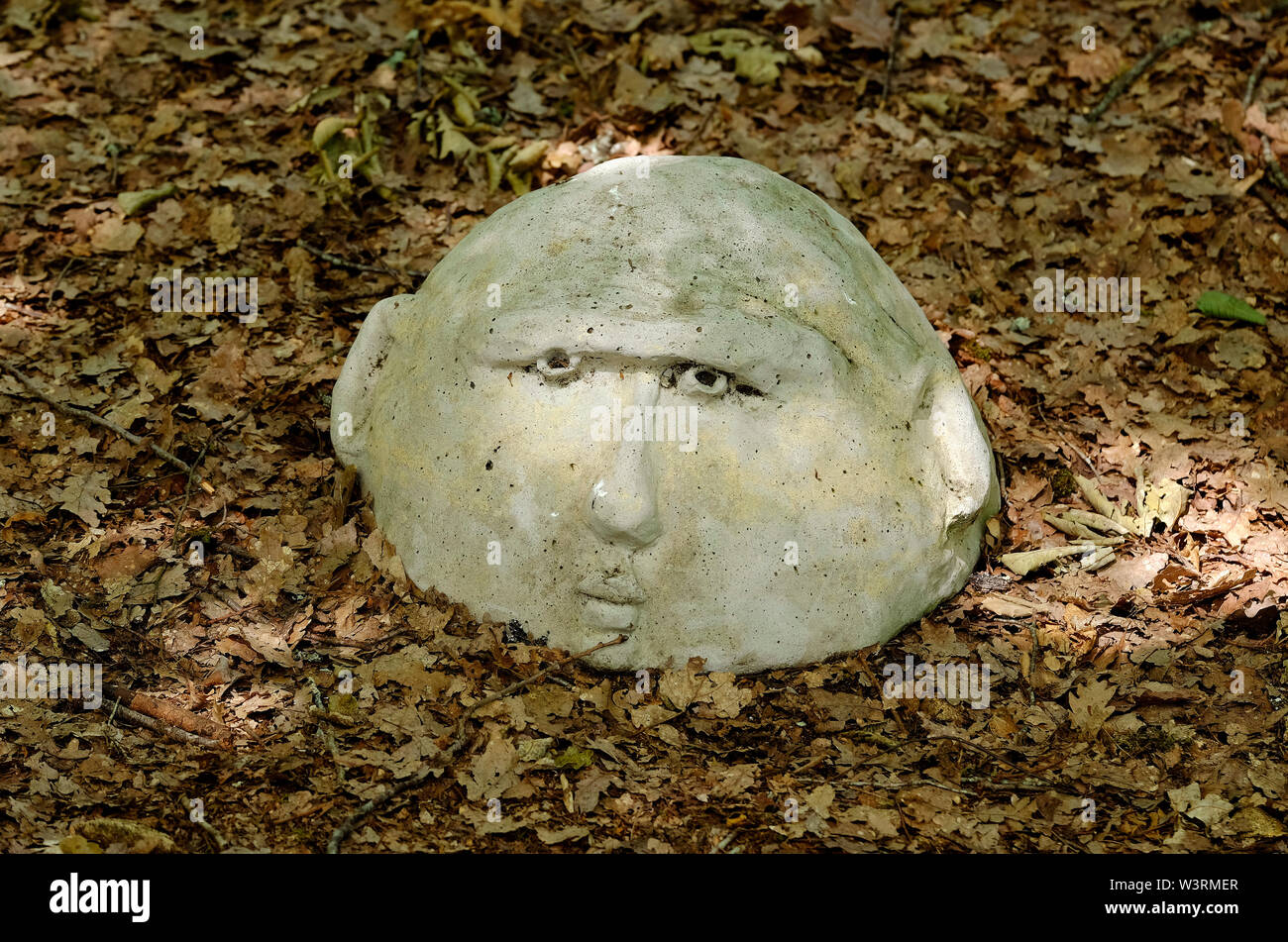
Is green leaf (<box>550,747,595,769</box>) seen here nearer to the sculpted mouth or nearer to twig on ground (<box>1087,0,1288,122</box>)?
the sculpted mouth

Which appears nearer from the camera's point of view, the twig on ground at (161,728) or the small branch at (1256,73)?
the twig on ground at (161,728)

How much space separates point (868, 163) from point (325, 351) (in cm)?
309

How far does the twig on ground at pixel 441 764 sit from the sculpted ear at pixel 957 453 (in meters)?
1.24

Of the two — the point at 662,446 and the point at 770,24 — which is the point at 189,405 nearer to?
the point at 662,446

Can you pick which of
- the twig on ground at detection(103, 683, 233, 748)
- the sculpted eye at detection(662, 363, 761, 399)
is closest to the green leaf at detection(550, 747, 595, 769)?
the twig on ground at detection(103, 683, 233, 748)

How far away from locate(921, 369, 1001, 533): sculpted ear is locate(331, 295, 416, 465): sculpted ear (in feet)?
6.31

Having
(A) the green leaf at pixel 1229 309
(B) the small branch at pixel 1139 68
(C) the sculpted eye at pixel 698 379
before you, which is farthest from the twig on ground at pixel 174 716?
(B) the small branch at pixel 1139 68

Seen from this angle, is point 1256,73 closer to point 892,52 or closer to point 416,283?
point 892,52

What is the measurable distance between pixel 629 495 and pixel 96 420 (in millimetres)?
2499

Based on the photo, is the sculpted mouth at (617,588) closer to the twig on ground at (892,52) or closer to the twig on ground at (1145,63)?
the twig on ground at (892,52)

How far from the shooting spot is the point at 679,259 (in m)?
4.34

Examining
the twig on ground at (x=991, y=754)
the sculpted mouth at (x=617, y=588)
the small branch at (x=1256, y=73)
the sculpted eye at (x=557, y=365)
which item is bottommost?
the twig on ground at (x=991, y=754)

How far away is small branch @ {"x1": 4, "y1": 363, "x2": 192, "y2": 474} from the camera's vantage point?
518cm

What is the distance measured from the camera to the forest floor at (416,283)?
4004 mm
